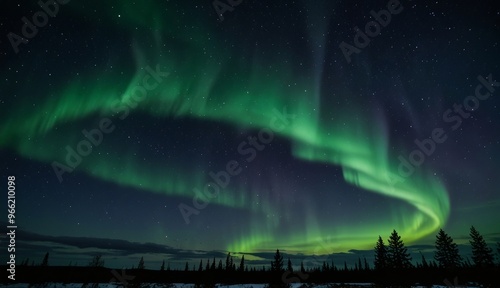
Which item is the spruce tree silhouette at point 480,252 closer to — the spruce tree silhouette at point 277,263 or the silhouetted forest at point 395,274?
the silhouetted forest at point 395,274

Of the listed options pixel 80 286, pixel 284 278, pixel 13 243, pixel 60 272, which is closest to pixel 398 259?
pixel 284 278

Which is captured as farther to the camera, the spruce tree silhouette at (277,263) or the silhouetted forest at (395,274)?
the spruce tree silhouette at (277,263)

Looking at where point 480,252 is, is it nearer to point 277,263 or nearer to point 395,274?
point 395,274

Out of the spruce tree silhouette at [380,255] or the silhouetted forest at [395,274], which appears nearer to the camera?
the silhouetted forest at [395,274]

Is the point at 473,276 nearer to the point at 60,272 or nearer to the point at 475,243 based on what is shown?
the point at 475,243

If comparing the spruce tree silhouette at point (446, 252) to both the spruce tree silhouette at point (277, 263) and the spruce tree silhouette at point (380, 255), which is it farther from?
the spruce tree silhouette at point (277, 263)

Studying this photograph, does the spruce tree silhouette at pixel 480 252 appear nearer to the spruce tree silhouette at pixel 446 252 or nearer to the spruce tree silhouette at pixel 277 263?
the spruce tree silhouette at pixel 446 252

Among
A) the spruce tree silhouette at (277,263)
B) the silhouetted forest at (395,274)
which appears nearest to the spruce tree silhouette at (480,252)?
the silhouetted forest at (395,274)

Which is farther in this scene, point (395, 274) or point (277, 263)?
point (277, 263)

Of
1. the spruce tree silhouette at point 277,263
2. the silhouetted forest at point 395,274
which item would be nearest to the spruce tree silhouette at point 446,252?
the silhouetted forest at point 395,274

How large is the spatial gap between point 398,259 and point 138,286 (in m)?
58.3

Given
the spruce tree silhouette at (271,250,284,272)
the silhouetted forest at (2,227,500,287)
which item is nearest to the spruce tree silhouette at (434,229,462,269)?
the silhouetted forest at (2,227,500,287)

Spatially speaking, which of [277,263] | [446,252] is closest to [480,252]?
[446,252]

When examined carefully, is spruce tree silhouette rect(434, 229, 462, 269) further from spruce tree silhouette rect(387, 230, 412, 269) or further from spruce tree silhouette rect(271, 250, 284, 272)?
spruce tree silhouette rect(271, 250, 284, 272)
